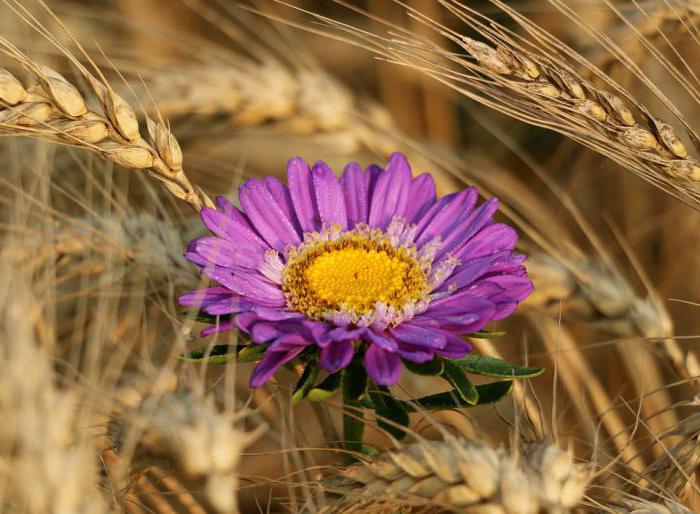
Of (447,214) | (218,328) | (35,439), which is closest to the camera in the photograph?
(35,439)

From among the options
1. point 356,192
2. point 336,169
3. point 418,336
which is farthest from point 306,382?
point 336,169

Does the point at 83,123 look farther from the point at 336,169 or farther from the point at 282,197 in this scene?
the point at 336,169

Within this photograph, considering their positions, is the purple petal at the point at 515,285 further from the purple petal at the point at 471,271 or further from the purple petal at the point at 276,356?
the purple petal at the point at 276,356

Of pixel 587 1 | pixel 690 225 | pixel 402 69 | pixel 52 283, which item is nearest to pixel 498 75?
pixel 52 283

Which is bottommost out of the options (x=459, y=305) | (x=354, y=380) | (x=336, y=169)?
(x=336, y=169)

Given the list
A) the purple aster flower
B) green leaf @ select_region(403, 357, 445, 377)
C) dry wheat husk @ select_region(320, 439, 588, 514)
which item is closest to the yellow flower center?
the purple aster flower
